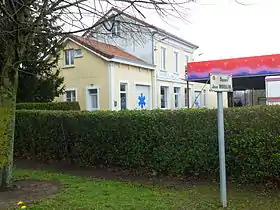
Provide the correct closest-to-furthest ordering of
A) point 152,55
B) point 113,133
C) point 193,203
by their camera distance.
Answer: point 193,203 < point 113,133 < point 152,55

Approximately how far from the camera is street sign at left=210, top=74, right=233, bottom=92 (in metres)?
5.44

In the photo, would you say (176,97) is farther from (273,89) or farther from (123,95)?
(273,89)

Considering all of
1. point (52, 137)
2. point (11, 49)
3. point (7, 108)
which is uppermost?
point (11, 49)

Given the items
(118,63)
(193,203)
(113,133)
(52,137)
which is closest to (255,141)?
(193,203)

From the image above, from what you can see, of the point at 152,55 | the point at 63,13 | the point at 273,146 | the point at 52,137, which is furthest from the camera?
the point at 152,55

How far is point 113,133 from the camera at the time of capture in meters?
8.48

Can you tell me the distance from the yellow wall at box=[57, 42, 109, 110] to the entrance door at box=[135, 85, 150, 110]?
11.2 feet

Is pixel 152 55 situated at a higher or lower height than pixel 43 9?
higher

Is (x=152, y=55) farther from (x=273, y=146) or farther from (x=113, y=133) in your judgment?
(x=273, y=146)

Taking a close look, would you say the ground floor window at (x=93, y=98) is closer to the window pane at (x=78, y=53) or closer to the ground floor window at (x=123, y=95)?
the ground floor window at (x=123, y=95)

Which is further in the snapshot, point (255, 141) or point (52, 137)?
point (52, 137)

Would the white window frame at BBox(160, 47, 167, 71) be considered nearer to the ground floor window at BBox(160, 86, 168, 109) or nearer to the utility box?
the ground floor window at BBox(160, 86, 168, 109)

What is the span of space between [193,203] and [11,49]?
470cm

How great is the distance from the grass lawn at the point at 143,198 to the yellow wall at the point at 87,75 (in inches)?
610
